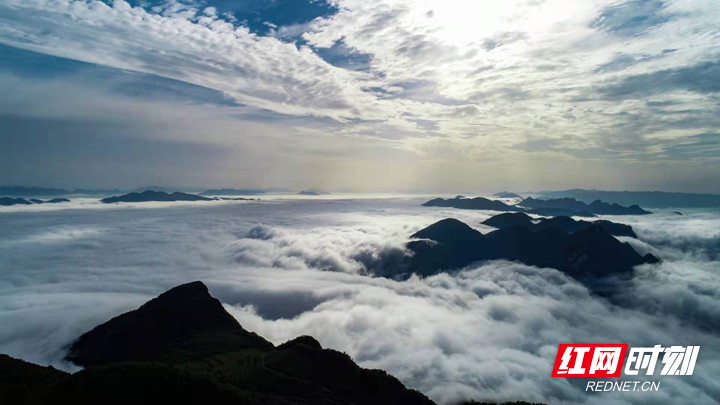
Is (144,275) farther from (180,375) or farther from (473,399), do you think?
(473,399)

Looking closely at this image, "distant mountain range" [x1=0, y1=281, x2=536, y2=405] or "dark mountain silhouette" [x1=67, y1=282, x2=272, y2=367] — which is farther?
"dark mountain silhouette" [x1=67, y1=282, x2=272, y2=367]

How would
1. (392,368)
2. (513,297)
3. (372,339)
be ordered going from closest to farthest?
1. (392,368)
2. (372,339)
3. (513,297)

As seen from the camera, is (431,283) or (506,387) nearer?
(506,387)

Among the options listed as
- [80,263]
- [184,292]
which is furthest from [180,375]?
[80,263]

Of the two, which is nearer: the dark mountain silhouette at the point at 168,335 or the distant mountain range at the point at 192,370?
the distant mountain range at the point at 192,370

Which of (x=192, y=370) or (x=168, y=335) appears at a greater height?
(x=192, y=370)

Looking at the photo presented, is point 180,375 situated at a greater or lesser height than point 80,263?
greater

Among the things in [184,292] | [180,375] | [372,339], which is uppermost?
[180,375]

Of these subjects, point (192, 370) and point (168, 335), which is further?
point (168, 335)
